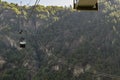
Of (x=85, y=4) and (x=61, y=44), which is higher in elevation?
(x=85, y=4)

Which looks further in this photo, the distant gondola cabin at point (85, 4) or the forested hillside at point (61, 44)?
the forested hillside at point (61, 44)

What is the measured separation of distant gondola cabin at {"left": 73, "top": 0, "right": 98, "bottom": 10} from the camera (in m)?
4.11

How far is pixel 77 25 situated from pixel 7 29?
16886 millimetres

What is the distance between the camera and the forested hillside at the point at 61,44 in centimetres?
4537

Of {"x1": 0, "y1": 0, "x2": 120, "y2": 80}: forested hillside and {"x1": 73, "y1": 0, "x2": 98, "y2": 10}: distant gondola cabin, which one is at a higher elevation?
{"x1": 73, "y1": 0, "x2": 98, "y2": 10}: distant gondola cabin

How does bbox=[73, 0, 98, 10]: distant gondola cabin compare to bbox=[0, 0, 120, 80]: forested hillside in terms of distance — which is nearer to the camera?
bbox=[73, 0, 98, 10]: distant gondola cabin

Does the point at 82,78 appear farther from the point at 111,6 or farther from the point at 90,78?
the point at 111,6

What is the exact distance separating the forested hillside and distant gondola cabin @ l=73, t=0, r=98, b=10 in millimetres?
32678

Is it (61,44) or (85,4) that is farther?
(61,44)

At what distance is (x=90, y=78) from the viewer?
4112 cm

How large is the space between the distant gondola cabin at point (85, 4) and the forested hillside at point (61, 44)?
3268 cm

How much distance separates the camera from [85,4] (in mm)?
4289

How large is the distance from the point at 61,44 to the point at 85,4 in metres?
55.5

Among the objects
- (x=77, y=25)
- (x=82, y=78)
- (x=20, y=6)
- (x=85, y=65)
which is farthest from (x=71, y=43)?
(x=20, y=6)
